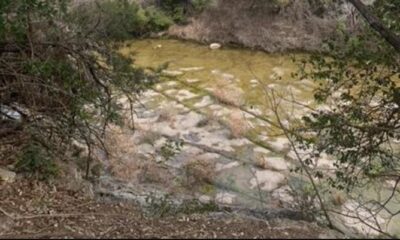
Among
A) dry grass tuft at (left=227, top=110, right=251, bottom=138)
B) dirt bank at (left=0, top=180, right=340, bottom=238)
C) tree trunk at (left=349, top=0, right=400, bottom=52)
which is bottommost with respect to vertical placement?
dry grass tuft at (left=227, top=110, right=251, bottom=138)

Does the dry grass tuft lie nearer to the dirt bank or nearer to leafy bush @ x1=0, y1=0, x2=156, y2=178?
leafy bush @ x1=0, y1=0, x2=156, y2=178

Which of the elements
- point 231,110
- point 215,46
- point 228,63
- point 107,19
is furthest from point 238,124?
point 215,46

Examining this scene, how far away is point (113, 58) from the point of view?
173 inches

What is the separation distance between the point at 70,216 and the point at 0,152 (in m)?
1.32

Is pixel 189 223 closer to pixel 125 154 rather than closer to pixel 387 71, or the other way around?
pixel 387 71

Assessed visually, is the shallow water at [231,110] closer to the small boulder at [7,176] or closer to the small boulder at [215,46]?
the small boulder at [215,46]

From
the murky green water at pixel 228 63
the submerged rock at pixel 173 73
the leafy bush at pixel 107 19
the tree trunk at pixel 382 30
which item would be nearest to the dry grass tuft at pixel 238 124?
the murky green water at pixel 228 63

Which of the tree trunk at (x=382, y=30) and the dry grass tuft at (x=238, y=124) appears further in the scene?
the dry grass tuft at (x=238, y=124)

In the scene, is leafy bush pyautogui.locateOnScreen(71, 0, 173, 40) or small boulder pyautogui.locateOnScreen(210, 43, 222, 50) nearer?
leafy bush pyautogui.locateOnScreen(71, 0, 173, 40)

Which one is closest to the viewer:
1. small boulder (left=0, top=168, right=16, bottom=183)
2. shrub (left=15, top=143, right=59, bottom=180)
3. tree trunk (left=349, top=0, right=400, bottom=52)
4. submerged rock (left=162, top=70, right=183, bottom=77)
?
tree trunk (left=349, top=0, right=400, bottom=52)

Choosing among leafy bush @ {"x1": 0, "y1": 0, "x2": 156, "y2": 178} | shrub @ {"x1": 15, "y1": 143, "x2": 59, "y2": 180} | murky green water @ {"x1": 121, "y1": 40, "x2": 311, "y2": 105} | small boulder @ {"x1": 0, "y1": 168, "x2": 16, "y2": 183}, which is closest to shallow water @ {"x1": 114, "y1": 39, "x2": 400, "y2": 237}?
murky green water @ {"x1": 121, "y1": 40, "x2": 311, "y2": 105}

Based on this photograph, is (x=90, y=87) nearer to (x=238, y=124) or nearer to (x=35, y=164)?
(x=35, y=164)

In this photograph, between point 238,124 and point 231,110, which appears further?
point 231,110

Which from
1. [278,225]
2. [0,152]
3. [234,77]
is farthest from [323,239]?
[234,77]
